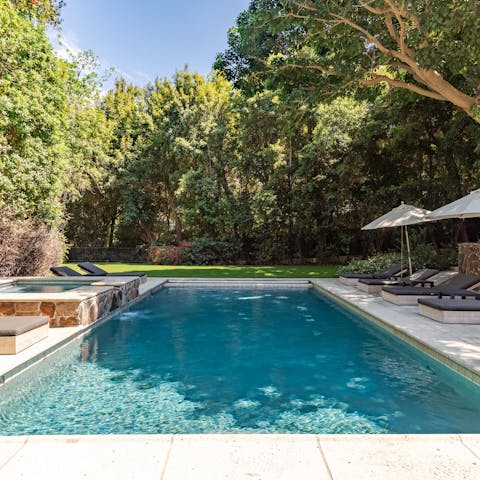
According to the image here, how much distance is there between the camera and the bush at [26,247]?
15.3 meters

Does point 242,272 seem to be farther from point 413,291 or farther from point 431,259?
point 413,291

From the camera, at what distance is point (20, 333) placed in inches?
213

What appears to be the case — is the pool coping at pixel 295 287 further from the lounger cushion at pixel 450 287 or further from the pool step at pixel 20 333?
the lounger cushion at pixel 450 287

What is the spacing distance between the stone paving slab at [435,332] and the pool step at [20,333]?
19.0ft

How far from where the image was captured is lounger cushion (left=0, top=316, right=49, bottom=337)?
532 cm

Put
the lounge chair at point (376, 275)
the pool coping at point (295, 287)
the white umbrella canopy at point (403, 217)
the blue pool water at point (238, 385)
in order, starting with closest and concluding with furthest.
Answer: the blue pool water at point (238, 385), the pool coping at point (295, 287), the white umbrella canopy at point (403, 217), the lounge chair at point (376, 275)

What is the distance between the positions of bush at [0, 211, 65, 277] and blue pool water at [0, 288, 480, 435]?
9.28 metres
